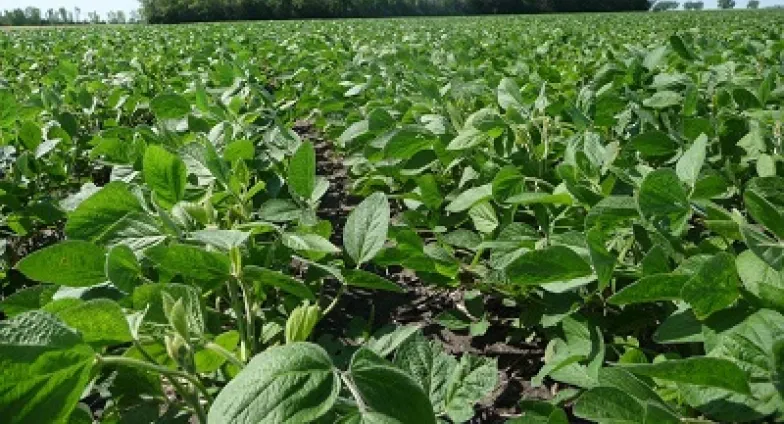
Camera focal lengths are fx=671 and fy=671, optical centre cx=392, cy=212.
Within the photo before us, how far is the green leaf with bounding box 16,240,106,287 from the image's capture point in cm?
98

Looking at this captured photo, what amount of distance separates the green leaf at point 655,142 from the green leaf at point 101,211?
3.86ft

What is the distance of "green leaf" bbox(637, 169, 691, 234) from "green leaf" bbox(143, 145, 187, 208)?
837 mm

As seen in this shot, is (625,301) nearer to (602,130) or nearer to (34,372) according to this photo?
(34,372)

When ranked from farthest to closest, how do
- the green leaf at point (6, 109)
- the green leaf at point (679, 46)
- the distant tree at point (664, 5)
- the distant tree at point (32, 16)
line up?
the distant tree at point (664, 5) → the distant tree at point (32, 16) → the green leaf at point (679, 46) → the green leaf at point (6, 109)

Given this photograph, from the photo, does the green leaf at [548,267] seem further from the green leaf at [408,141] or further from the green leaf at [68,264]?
the green leaf at [408,141]

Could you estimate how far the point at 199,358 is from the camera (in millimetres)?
1011

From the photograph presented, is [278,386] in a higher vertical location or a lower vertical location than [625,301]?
higher

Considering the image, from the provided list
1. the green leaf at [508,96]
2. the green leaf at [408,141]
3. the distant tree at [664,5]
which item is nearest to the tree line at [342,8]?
the distant tree at [664,5]

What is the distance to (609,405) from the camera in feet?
2.75

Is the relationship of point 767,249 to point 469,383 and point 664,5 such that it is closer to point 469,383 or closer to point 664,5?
point 469,383

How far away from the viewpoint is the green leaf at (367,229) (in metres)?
1.19

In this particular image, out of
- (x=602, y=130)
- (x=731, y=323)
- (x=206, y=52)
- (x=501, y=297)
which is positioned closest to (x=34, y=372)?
(x=731, y=323)

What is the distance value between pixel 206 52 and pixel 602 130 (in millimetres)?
4240

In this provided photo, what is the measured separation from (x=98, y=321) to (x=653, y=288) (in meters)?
0.75
